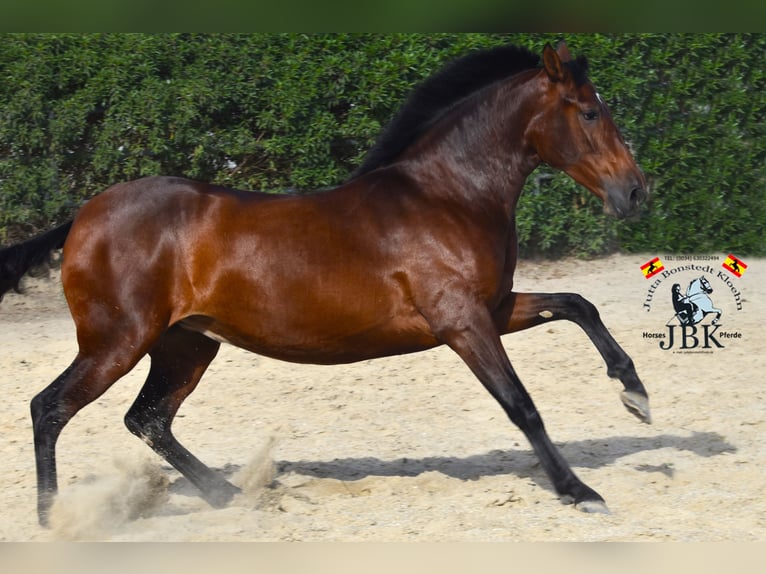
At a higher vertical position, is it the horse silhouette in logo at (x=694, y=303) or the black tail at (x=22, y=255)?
the black tail at (x=22, y=255)

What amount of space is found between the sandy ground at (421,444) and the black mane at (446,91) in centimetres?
171

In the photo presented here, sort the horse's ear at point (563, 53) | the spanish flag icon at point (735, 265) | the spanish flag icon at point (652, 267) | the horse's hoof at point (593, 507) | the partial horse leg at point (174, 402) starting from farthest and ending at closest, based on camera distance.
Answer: the spanish flag icon at point (735, 265) < the spanish flag icon at point (652, 267) < the partial horse leg at point (174, 402) < the horse's ear at point (563, 53) < the horse's hoof at point (593, 507)

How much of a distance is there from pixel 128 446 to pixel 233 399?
37.5 inches

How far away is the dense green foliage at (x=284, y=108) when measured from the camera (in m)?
8.66

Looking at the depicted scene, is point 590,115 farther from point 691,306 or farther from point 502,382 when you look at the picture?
point 691,306

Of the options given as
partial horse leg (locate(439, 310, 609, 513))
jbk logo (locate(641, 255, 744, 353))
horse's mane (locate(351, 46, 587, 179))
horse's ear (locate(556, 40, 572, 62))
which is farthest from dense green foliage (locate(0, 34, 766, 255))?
partial horse leg (locate(439, 310, 609, 513))

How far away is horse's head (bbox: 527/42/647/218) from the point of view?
16.5 ft

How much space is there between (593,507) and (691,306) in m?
3.75

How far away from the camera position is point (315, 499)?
214 inches

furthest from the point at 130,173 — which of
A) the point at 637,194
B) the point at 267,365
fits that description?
the point at 637,194

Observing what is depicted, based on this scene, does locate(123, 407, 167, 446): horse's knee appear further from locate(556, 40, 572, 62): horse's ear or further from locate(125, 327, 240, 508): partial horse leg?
locate(556, 40, 572, 62): horse's ear

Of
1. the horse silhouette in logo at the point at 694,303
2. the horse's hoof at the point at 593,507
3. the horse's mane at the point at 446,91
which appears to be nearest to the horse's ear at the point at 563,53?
the horse's mane at the point at 446,91

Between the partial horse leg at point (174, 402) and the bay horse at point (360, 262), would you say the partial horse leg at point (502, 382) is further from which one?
the partial horse leg at point (174, 402)
